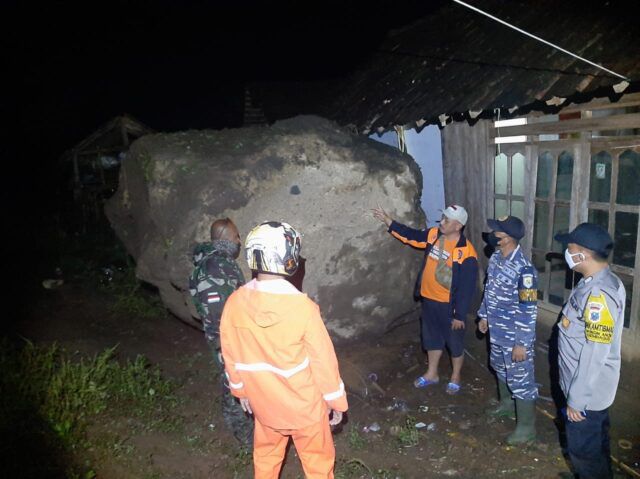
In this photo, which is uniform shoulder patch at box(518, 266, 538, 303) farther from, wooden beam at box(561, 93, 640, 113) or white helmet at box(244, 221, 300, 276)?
white helmet at box(244, 221, 300, 276)

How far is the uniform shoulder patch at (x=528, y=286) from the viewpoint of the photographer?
3615 mm

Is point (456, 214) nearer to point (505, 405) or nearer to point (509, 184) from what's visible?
point (509, 184)

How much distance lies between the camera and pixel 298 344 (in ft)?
8.24

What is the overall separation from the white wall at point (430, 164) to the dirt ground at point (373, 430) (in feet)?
5.89

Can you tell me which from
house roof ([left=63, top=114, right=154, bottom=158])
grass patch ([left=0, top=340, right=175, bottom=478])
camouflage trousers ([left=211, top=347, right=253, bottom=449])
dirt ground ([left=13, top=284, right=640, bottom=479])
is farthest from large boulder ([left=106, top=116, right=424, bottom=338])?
house roof ([left=63, top=114, right=154, bottom=158])

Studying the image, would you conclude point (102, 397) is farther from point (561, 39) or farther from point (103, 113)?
point (103, 113)

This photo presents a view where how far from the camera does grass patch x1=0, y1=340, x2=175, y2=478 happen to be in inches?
150

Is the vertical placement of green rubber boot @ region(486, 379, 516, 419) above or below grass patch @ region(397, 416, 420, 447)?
above

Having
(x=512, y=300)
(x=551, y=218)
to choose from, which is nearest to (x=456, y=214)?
(x=512, y=300)

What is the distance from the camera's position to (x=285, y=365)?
2.54 metres

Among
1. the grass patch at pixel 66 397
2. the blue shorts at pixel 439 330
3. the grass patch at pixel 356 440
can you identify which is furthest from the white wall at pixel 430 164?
the grass patch at pixel 66 397

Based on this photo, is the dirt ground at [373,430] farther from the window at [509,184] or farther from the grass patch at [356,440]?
the window at [509,184]

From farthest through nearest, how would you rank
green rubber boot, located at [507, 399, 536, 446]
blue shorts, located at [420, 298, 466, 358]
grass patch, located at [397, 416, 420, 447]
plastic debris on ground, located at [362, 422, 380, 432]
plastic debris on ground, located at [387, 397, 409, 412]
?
blue shorts, located at [420, 298, 466, 358] < plastic debris on ground, located at [387, 397, 409, 412] < plastic debris on ground, located at [362, 422, 380, 432] < grass patch, located at [397, 416, 420, 447] < green rubber boot, located at [507, 399, 536, 446]

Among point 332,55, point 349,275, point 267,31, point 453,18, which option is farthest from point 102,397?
point 267,31
